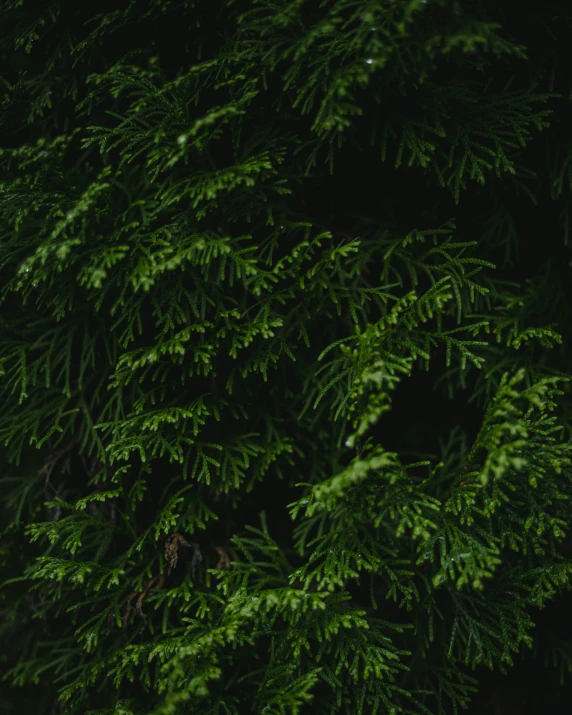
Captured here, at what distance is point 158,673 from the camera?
77.2 inches

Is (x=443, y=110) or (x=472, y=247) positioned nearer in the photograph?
(x=443, y=110)

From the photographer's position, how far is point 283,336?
2.11 metres

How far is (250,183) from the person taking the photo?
1851mm

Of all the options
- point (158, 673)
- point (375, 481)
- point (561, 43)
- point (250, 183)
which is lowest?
point (158, 673)

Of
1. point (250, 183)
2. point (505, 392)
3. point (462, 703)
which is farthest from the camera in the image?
point (462, 703)

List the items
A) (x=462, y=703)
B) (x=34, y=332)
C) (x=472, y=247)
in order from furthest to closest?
1. (x=34, y=332)
2. (x=472, y=247)
3. (x=462, y=703)

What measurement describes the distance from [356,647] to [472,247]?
151 cm

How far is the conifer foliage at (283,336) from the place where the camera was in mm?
1860

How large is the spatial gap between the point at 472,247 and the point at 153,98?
4.21 feet

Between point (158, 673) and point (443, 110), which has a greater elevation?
point (443, 110)

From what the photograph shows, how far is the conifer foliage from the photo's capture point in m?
1.86

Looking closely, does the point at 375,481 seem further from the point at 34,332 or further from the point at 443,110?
the point at 34,332

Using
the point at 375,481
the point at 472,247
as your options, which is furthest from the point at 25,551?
the point at 472,247

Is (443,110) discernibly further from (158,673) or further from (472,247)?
(158,673)
